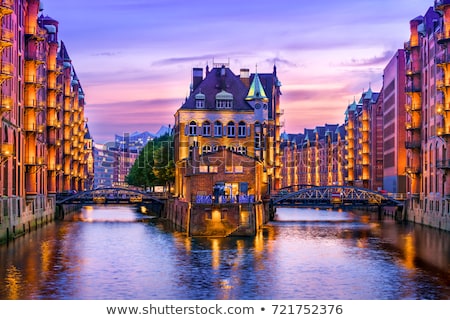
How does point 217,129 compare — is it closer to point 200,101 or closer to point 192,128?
point 192,128

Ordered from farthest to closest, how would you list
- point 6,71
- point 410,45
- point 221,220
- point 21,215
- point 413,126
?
point 410,45, point 413,126, point 21,215, point 221,220, point 6,71

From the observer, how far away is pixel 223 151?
9075 cm

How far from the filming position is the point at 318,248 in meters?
74.3

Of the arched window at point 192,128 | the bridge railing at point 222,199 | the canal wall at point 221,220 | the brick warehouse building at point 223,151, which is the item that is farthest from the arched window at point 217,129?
the canal wall at point 221,220

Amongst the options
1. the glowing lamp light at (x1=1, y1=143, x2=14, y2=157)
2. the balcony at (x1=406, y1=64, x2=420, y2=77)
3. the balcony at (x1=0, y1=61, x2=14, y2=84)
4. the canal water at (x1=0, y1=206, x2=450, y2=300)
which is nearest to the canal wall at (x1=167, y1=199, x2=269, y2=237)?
the canal water at (x1=0, y1=206, x2=450, y2=300)

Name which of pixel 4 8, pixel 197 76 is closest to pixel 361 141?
pixel 197 76

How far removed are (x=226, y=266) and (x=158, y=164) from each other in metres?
81.4

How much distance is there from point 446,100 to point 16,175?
43150 mm

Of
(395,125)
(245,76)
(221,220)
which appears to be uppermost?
(245,76)

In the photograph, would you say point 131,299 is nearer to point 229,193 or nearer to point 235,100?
point 229,193

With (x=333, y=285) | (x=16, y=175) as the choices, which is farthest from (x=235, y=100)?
(x=333, y=285)

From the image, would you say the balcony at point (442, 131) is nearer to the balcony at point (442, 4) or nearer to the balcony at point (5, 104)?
the balcony at point (442, 4)

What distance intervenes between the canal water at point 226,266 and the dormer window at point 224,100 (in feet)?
99.5

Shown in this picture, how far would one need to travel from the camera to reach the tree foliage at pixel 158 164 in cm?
13250
